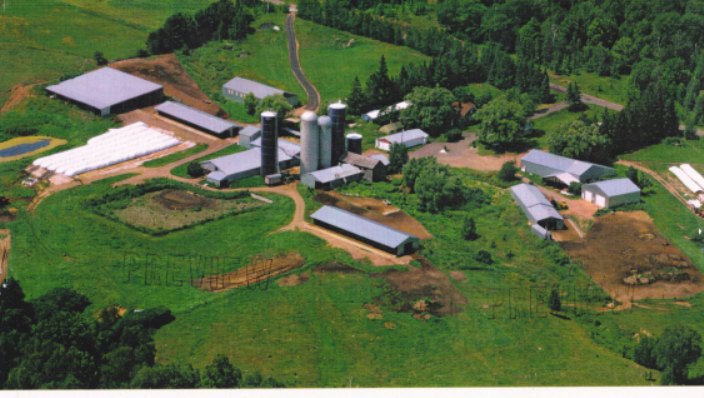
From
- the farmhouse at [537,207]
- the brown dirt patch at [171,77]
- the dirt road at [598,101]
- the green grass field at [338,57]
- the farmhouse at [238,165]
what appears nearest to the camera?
the farmhouse at [537,207]

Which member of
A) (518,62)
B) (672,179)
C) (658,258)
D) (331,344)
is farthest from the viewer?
(518,62)

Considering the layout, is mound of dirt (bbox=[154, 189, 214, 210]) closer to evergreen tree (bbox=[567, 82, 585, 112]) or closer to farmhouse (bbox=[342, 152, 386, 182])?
farmhouse (bbox=[342, 152, 386, 182])

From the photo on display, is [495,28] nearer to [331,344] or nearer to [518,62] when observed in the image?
[518,62]

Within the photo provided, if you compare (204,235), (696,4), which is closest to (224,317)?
(204,235)

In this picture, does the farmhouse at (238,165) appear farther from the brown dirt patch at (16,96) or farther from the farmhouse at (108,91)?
the brown dirt patch at (16,96)

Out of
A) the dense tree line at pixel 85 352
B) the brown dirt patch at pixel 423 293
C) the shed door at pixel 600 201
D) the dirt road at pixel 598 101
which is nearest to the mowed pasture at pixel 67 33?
the dirt road at pixel 598 101
